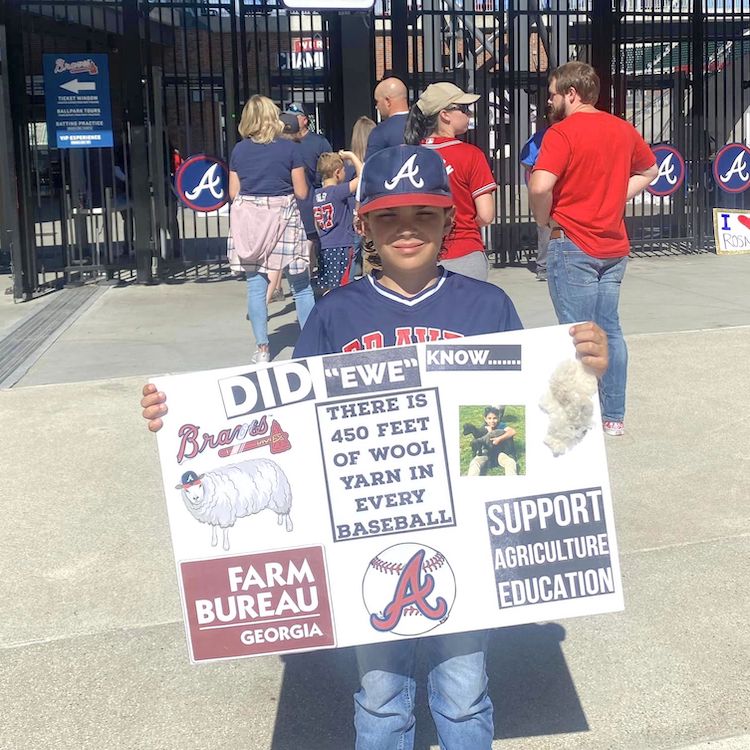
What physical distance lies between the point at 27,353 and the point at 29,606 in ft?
14.6

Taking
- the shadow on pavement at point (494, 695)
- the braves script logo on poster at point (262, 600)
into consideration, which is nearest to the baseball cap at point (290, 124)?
the shadow on pavement at point (494, 695)

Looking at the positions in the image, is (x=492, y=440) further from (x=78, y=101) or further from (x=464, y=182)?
(x=78, y=101)

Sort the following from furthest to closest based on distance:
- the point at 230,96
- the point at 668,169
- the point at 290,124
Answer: the point at 668,169, the point at 230,96, the point at 290,124

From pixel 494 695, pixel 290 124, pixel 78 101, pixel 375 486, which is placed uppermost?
pixel 78 101

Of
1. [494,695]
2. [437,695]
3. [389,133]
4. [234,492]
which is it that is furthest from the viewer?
[389,133]

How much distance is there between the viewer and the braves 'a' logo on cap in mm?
2494

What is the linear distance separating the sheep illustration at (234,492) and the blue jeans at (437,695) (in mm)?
401

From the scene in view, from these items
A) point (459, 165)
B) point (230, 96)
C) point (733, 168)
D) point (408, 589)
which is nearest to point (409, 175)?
point (408, 589)

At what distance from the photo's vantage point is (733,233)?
753 cm

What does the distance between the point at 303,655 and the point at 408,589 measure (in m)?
1.25

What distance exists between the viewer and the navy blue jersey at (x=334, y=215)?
766cm

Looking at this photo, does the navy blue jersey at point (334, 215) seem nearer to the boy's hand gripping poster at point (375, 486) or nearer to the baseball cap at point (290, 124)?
the baseball cap at point (290, 124)

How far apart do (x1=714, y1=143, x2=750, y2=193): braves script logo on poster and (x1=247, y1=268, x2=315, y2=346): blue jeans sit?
21.8 ft

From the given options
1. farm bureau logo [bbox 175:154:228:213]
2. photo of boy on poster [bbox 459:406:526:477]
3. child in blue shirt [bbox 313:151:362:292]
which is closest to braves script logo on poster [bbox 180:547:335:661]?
→ photo of boy on poster [bbox 459:406:526:477]
